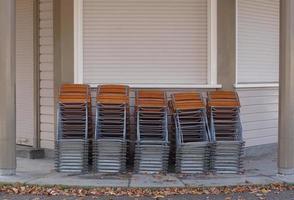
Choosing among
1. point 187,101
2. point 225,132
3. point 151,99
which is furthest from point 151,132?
point 225,132

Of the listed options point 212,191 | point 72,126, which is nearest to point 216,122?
point 212,191

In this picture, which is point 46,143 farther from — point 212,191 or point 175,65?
point 212,191

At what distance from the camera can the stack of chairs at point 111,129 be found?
895 cm

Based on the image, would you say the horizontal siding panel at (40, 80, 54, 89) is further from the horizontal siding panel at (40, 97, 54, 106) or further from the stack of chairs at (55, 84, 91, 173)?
the stack of chairs at (55, 84, 91, 173)

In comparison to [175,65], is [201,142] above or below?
below

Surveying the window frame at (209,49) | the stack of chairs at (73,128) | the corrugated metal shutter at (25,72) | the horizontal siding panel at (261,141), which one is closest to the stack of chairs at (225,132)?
the window frame at (209,49)

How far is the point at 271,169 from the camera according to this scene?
9430 millimetres

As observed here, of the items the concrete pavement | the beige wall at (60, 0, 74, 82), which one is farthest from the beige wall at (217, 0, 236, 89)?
the beige wall at (60, 0, 74, 82)

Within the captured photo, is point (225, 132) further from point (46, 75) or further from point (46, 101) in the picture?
point (46, 75)

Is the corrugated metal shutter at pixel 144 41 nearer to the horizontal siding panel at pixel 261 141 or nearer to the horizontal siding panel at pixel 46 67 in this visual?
the horizontal siding panel at pixel 46 67

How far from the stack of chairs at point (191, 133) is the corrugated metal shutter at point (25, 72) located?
129 inches

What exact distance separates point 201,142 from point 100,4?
3.23 m

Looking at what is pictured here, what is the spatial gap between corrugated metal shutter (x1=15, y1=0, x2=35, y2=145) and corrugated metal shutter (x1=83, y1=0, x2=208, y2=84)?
1534 millimetres

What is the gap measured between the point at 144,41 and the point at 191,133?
2.01 meters
